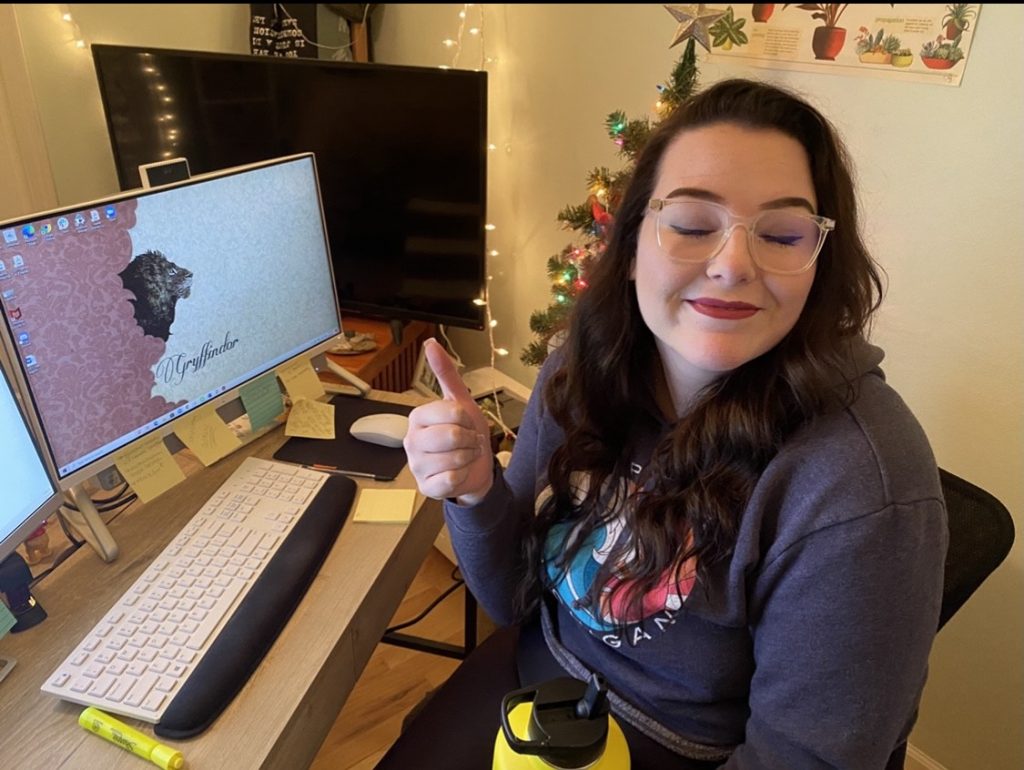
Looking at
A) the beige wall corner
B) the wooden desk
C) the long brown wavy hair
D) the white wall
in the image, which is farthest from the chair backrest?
A: the beige wall corner

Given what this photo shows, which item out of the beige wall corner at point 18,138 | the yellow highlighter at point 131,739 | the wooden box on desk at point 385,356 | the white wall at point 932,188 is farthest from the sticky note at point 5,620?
the white wall at point 932,188

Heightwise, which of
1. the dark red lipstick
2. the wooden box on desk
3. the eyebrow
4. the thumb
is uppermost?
the eyebrow

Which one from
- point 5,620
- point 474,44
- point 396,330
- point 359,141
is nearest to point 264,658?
point 5,620

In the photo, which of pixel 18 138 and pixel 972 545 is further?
pixel 18 138

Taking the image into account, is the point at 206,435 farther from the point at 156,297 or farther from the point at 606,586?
the point at 606,586

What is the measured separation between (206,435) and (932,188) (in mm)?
1280

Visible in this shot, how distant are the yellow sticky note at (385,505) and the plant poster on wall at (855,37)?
1080 mm

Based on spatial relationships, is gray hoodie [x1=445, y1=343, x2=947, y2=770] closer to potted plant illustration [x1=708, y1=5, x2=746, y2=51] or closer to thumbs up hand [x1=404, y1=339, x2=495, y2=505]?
thumbs up hand [x1=404, y1=339, x2=495, y2=505]

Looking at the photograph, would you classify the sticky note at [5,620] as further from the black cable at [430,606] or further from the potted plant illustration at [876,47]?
the potted plant illustration at [876,47]

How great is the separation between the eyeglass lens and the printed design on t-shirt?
1.08 ft

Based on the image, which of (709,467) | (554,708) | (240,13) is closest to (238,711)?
(554,708)

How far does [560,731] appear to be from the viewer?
2.40 ft

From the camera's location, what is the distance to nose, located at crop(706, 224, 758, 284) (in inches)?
31.2

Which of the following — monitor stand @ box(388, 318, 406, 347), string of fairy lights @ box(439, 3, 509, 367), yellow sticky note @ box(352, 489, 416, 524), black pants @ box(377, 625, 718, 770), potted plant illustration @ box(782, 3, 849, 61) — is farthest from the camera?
string of fairy lights @ box(439, 3, 509, 367)
